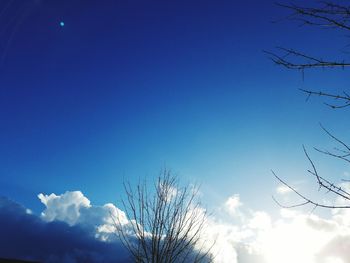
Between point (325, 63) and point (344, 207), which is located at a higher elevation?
point (325, 63)

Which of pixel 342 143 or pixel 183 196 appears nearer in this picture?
pixel 342 143

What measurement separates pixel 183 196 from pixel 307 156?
644cm

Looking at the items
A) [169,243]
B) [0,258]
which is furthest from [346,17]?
[0,258]

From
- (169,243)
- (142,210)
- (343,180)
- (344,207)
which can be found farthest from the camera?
(142,210)

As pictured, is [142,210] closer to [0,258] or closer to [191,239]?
[191,239]

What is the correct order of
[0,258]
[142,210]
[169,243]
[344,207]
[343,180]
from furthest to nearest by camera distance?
[0,258] < [142,210] < [169,243] < [343,180] < [344,207]

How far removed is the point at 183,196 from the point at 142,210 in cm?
119

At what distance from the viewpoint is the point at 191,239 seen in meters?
7.86

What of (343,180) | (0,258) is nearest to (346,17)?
(343,180)

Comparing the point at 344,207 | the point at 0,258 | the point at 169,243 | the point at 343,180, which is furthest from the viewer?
the point at 0,258

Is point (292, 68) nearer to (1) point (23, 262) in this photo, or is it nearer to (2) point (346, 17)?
(2) point (346, 17)

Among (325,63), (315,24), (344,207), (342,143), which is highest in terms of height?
(315,24)

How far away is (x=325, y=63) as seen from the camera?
2232 mm

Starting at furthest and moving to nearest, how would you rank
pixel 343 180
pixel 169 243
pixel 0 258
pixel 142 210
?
pixel 0 258, pixel 142 210, pixel 169 243, pixel 343 180
